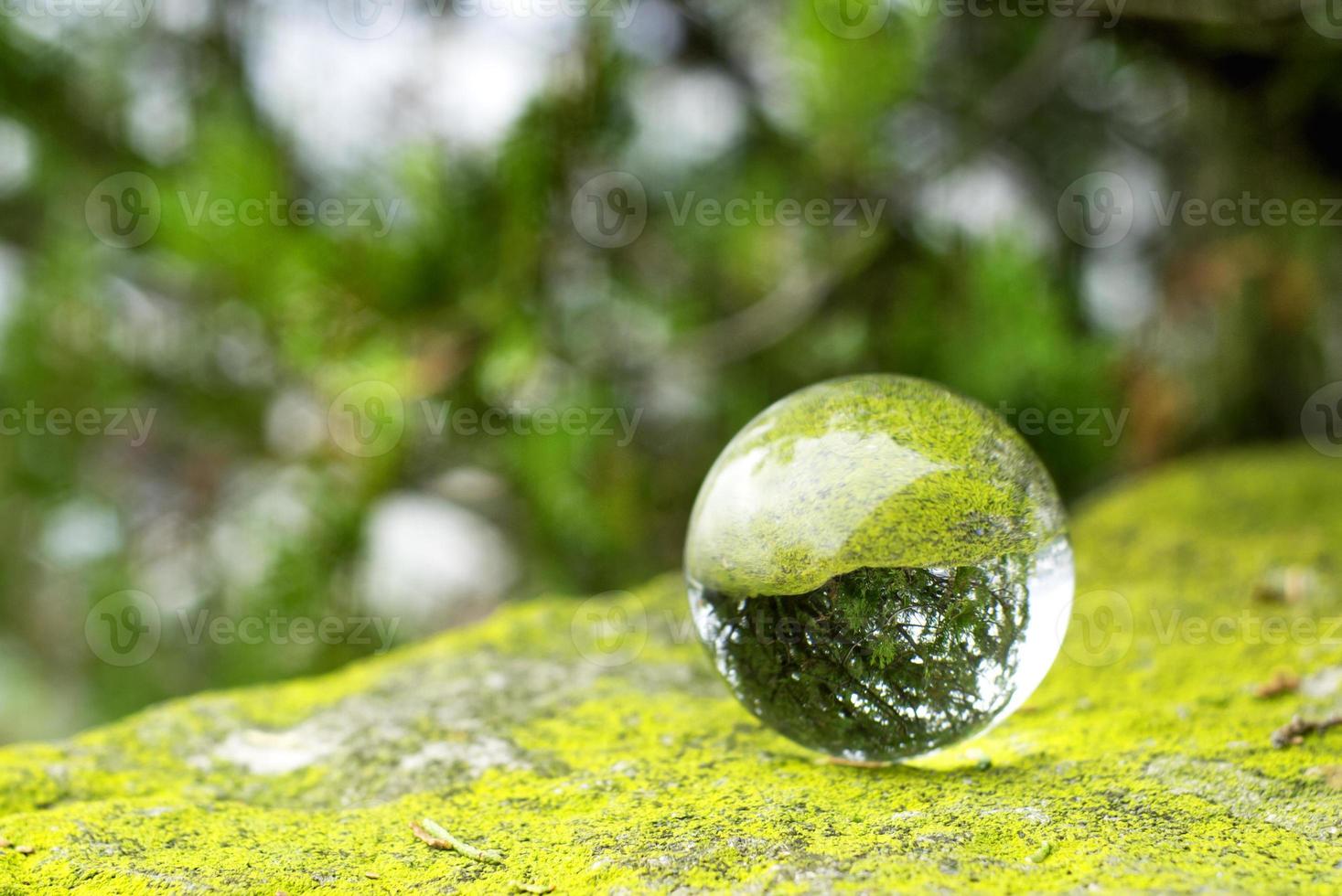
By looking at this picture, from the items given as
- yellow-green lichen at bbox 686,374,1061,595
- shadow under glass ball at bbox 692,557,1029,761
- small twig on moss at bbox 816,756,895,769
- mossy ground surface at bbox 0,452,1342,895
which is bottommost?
small twig on moss at bbox 816,756,895,769

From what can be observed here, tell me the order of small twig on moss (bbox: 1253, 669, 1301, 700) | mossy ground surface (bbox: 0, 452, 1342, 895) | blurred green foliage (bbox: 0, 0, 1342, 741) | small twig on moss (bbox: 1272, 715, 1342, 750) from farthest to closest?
1. blurred green foliage (bbox: 0, 0, 1342, 741)
2. small twig on moss (bbox: 1253, 669, 1301, 700)
3. small twig on moss (bbox: 1272, 715, 1342, 750)
4. mossy ground surface (bbox: 0, 452, 1342, 895)

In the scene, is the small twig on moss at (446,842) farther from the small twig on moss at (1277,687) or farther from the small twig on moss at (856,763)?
the small twig on moss at (1277,687)

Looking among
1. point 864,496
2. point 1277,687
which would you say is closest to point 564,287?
point 864,496

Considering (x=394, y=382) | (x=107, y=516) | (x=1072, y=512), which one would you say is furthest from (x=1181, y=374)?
(x=107, y=516)

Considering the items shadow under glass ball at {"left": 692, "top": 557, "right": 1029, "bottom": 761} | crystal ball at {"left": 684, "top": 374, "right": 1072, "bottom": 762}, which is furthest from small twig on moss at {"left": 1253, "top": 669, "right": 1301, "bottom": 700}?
shadow under glass ball at {"left": 692, "top": 557, "right": 1029, "bottom": 761}

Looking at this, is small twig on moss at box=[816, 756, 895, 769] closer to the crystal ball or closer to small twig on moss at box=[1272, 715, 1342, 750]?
the crystal ball

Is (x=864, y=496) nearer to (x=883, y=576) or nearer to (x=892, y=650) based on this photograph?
(x=883, y=576)
